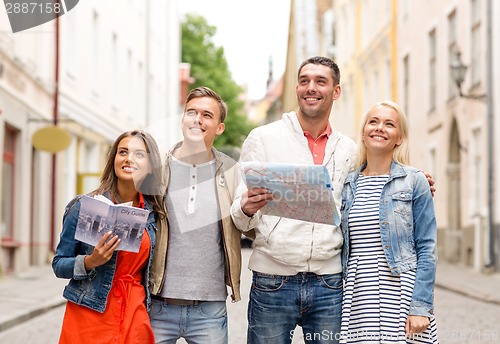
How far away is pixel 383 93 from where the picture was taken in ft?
103

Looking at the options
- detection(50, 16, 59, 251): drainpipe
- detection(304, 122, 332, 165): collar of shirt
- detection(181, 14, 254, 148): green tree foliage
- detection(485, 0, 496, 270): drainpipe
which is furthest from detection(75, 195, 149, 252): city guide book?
detection(181, 14, 254, 148): green tree foliage

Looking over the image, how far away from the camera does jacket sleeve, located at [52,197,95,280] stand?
4195mm

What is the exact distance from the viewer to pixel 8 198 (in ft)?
57.9

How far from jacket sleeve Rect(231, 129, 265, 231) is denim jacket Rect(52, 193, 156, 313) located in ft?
1.25

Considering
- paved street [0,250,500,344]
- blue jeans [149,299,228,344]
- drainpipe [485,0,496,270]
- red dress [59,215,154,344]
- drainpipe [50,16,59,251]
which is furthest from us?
drainpipe [50,16,59,251]

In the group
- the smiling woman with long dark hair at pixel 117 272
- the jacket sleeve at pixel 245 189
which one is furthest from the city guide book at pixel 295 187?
the smiling woman with long dark hair at pixel 117 272

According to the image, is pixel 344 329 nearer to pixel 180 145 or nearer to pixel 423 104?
pixel 180 145

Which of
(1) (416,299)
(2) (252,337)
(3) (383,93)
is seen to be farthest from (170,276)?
(3) (383,93)

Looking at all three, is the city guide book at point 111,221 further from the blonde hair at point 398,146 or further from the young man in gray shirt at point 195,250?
the blonde hair at point 398,146

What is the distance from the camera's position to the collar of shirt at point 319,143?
4434 millimetres

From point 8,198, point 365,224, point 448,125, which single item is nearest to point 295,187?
point 365,224

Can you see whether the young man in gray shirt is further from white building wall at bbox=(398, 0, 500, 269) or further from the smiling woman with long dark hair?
white building wall at bbox=(398, 0, 500, 269)

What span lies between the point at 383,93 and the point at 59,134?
53.4 feet

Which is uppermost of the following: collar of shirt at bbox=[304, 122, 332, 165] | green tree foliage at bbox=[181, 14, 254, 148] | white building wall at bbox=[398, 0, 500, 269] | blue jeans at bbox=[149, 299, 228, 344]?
green tree foliage at bbox=[181, 14, 254, 148]
